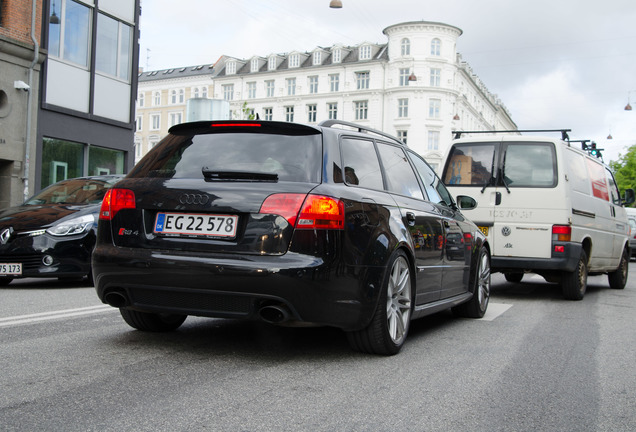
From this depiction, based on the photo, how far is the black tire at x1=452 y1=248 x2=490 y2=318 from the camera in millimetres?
7156

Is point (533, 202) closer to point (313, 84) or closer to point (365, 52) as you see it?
point (365, 52)

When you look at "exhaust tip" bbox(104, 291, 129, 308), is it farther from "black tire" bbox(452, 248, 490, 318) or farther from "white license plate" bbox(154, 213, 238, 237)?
"black tire" bbox(452, 248, 490, 318)

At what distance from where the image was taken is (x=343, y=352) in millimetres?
4984

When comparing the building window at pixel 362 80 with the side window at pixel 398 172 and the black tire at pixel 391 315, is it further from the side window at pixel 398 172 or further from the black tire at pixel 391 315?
the black tire at pixel 391 315

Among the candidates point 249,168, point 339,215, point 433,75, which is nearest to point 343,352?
point 339,215

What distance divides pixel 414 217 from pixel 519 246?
168 inches

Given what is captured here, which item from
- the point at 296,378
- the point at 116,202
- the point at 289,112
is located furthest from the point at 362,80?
the point at 296,378

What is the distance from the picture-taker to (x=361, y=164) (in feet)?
16.6

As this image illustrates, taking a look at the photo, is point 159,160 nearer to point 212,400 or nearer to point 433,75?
point 212,400

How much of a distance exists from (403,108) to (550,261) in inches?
2438

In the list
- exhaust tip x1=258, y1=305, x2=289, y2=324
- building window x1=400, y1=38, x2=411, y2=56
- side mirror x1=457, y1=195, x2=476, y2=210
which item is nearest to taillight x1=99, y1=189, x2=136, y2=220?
exhaust tip x1=258, y1=305, x2=289, y2=324

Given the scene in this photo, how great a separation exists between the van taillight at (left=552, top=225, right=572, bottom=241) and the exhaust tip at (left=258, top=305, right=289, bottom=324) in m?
5.80

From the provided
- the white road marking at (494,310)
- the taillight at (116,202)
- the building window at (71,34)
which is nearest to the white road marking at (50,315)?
the taillight at (116,202)

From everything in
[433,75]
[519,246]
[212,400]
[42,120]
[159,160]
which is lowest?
[212,400]
